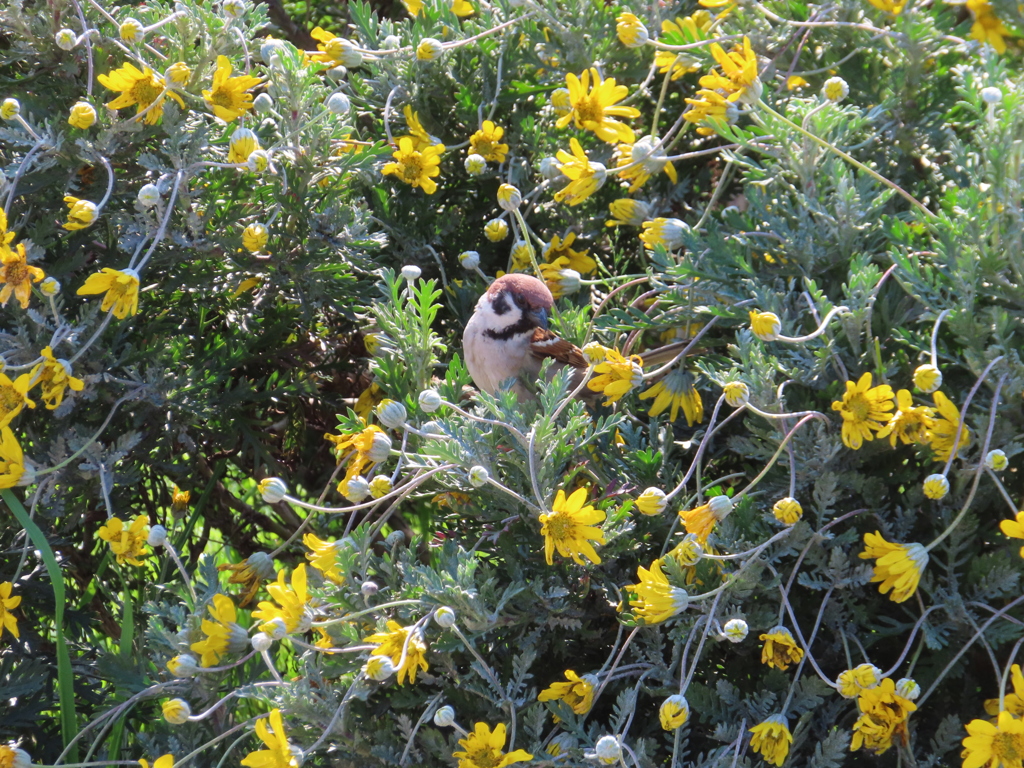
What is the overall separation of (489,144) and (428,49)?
0.23 meters

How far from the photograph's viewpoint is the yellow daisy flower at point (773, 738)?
3.77ft

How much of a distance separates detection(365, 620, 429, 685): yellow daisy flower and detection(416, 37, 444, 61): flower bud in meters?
0.99

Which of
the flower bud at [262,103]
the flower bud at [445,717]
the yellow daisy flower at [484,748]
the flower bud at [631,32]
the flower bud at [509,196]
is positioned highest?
the flower bud at [631,32]

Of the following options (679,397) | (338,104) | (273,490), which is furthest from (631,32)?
(273,490)

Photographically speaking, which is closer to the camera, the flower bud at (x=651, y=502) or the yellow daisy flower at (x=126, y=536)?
the flower bud at (x=651, y=502)

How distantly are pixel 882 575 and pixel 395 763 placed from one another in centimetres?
66

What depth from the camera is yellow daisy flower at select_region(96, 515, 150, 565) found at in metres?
1.45

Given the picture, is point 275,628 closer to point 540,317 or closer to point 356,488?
point 356,488

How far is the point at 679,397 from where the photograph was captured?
1518 millimetres

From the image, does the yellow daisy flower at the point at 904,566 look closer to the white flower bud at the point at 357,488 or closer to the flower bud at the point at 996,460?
the flower bud at the point at 996,460

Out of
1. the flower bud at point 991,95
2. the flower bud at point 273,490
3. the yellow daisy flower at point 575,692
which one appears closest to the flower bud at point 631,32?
the flower bud at point 991,95

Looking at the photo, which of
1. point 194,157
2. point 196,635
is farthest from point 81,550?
point 194,157

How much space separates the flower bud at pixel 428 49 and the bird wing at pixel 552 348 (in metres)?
0.51

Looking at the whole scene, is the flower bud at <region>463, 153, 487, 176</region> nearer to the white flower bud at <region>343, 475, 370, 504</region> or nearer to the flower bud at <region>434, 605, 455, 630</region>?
the white flower bud at <region>343, 475, 370, 504</region>
